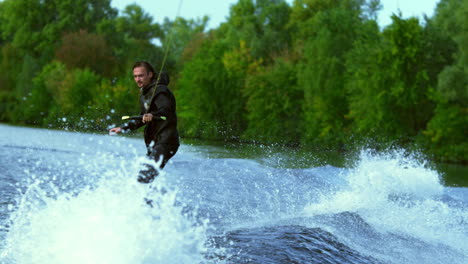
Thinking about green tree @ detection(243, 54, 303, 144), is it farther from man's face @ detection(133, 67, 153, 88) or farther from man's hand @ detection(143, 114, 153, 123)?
man's hand @ detection(143, 114, 153, 123)

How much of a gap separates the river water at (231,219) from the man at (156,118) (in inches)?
8.7

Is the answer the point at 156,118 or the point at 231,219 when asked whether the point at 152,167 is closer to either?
the point at 156,118

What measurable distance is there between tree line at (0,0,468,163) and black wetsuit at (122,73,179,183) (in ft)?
64.3

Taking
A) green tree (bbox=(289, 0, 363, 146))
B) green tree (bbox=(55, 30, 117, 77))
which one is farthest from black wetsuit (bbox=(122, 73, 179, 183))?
green tree (bbox=(55, 30, 117, 77))

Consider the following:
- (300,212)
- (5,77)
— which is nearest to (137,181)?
(300,212)

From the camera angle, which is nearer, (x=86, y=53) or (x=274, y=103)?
(x=274, y=103)

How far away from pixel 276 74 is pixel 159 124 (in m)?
42.3

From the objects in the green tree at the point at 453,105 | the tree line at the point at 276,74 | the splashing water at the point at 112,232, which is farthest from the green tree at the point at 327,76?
the splashing water at the point at 112,232

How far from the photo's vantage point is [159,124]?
6699mm

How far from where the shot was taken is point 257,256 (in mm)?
6926

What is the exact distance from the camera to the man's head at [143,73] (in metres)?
6.75

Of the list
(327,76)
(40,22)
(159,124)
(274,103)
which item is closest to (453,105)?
(327,76)

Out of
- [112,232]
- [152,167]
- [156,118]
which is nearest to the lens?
[112,232]

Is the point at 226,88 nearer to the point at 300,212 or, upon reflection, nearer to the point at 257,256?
the point at 300,212
